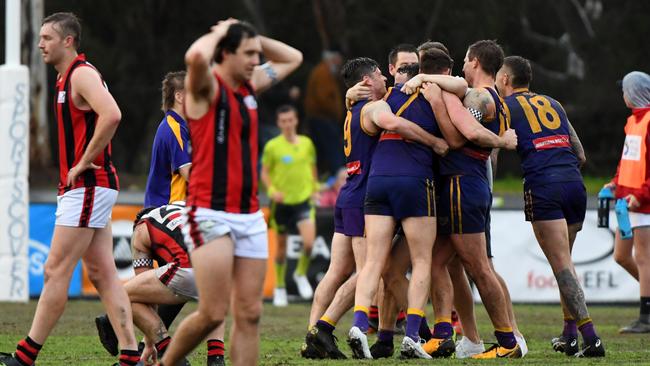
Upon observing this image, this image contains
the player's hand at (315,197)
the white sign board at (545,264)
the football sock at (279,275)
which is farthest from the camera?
the player's hand at (315,197)

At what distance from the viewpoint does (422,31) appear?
2325 centimetres

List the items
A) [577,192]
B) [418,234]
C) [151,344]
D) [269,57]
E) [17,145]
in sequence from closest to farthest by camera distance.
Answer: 1. [269,57]
2. [151,344]
3. [418,234]
4. [577,192]
5. [17,145]

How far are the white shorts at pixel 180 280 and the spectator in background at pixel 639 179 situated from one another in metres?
5.00

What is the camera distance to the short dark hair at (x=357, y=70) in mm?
10156

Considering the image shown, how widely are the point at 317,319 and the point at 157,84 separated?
49.8ft

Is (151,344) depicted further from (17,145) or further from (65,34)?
(17,145)

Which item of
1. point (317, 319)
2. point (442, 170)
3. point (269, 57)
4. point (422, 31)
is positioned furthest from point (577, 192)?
point (422, 31)

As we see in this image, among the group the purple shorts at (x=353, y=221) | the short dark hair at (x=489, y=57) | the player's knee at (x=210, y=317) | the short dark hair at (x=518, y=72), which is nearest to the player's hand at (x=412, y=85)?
the short dark hair at (x=489, y=57)

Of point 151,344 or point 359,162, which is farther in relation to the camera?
point 359,162

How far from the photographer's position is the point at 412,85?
9.42 metres

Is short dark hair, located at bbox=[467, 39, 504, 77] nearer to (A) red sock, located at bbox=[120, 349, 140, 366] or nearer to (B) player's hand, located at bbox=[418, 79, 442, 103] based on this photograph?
(B) player's hand, located at bbox=[418, 79, 442, 103]

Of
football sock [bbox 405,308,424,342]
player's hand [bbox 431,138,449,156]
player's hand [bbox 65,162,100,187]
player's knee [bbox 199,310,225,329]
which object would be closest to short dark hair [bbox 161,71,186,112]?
player's hand [bbox 65,162,100,187]

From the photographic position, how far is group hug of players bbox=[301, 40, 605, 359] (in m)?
9.33

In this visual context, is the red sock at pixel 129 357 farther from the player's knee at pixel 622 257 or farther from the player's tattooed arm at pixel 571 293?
the player's knee at pixel 622 257
